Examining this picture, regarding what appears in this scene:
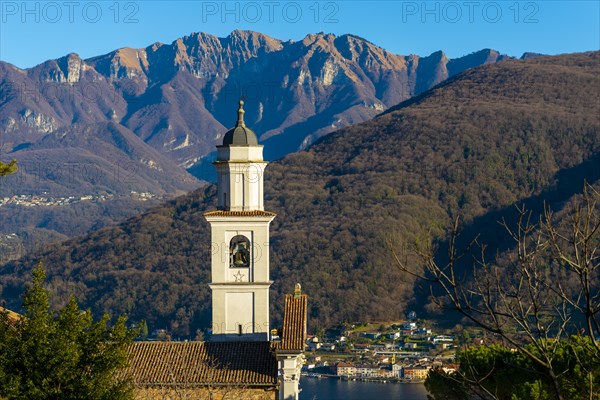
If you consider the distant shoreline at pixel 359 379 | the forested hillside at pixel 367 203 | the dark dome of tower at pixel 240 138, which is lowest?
the distant shoreline at pixel 359 379

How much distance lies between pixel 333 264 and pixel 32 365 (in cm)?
10844

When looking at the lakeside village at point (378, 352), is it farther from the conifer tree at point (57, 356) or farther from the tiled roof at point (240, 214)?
the conifer tree at point (57, 356)

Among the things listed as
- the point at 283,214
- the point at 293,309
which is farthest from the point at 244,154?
the point at 283,214

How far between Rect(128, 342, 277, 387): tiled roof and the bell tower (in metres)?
1.81

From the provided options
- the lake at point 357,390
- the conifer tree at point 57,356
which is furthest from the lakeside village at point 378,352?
the conifer tree at point 57,356

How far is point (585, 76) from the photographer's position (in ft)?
612

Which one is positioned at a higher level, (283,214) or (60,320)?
(283,214)

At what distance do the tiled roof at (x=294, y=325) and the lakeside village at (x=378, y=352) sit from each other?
7113cm

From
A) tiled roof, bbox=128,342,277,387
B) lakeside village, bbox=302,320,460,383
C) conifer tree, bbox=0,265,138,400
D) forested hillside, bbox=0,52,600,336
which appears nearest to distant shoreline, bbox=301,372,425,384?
lakeside village, bbox=302,320,460,383

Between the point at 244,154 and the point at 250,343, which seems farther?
the point at 244,154

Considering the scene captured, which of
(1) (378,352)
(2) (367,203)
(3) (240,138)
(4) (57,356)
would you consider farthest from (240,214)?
(2) (367,203)

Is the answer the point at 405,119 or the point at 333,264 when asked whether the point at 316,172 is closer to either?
the point at 405,119

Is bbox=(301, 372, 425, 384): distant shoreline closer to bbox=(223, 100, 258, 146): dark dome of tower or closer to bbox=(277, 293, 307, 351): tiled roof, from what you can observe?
bbox=(223, 100, 258, 146): dark dome of tower

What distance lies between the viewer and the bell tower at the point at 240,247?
91.4 ft
